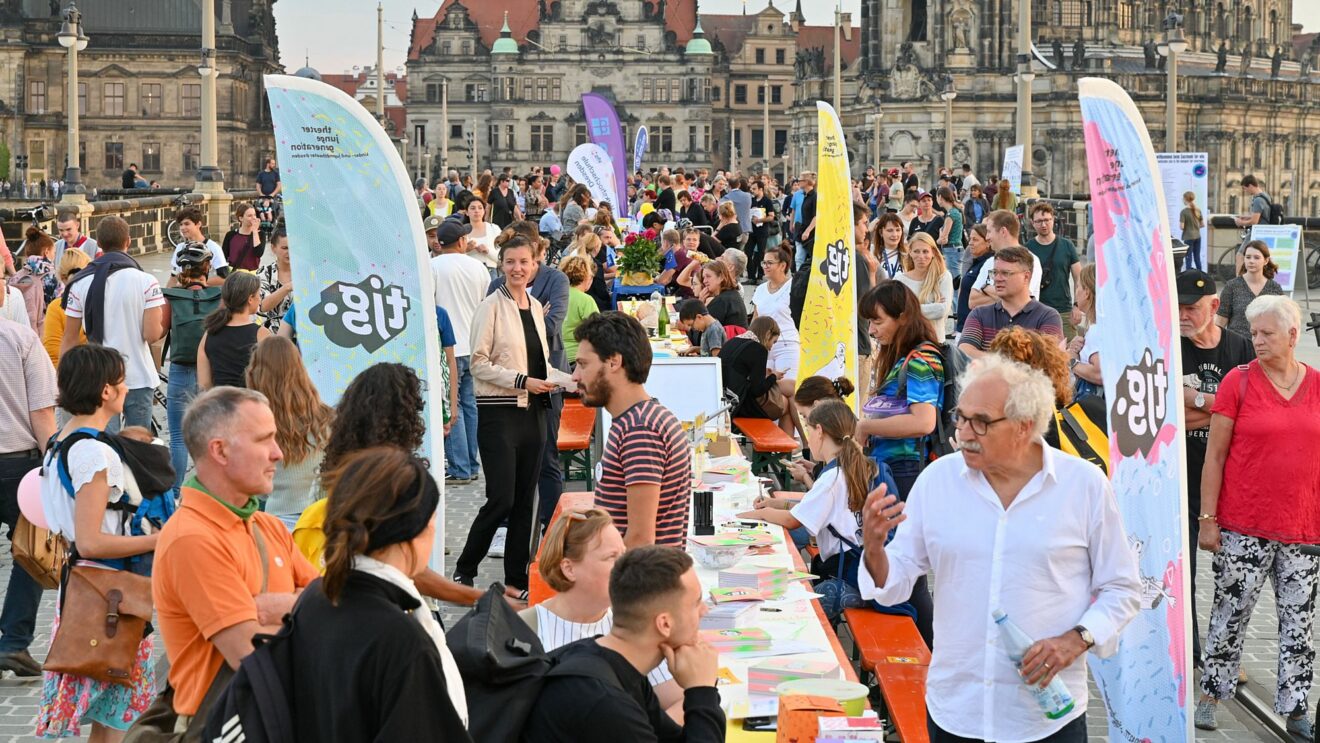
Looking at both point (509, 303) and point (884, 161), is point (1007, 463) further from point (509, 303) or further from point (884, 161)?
point (884, 161)

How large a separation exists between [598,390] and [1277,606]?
3.18 meters

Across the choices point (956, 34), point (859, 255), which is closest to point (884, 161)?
point (956, 34)

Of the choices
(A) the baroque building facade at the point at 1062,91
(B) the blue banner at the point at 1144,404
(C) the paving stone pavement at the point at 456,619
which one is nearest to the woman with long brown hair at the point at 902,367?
(B) the blue banner at the point at 1144,404

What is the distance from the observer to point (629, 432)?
5652 millimetres

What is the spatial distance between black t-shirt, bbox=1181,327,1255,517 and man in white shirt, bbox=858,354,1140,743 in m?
3.11

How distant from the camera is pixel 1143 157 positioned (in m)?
5.74

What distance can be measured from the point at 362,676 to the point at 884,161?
225 ft

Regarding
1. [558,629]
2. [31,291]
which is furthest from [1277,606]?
[31,291]

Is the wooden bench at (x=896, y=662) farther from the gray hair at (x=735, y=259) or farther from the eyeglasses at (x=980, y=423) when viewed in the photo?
the gray hair at (x=735, y=259)

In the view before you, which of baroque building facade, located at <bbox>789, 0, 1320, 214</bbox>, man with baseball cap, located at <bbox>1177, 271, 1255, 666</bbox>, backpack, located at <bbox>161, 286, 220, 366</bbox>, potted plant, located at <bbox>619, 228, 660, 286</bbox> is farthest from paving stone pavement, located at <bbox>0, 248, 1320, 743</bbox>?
baroque building facade, located at <bbox>789, 0, 1320, 214</bbox>

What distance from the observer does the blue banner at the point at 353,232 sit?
6.39 m

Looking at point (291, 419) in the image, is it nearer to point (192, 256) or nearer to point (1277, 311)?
point (1277, 311)

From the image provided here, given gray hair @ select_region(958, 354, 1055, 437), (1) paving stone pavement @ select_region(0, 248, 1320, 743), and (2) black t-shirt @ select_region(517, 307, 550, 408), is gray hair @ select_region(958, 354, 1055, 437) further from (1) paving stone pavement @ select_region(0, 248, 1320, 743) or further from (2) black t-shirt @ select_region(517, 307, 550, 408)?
(2) black t-shirt @ select_region(517, 307, 550, 408)

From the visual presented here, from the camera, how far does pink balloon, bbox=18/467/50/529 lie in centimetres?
613
